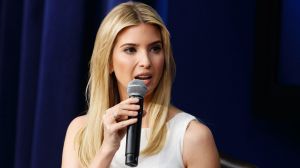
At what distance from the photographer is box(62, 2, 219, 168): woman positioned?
3.83 feet

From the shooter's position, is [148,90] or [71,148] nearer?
[148,90]

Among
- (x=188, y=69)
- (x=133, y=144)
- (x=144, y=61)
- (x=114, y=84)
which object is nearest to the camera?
(x=133, y=144)

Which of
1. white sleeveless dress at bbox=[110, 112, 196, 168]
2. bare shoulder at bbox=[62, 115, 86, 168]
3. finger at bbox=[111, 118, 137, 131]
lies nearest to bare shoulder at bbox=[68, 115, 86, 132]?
bare shoulder at bbox=[62, 115, 86, 168]

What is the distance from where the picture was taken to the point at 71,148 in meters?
1.33

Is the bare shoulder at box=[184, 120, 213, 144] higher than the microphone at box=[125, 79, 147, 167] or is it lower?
lower

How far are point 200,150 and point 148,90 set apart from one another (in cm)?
17

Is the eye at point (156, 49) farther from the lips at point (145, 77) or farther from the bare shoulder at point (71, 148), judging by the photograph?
the bare shoulder at point (71, 148)

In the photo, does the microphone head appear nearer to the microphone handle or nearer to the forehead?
the microphone handle

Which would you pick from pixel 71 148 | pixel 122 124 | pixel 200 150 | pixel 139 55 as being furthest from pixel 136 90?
pixel 71 148

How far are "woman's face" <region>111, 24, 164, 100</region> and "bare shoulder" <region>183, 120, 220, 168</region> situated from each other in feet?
0.45

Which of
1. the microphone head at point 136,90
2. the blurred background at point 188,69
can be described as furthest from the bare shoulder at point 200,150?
the blurred background at point 188,69

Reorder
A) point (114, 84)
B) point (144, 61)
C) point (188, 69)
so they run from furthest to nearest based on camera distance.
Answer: point (188, 69), point (114, 84), point (144, 61)

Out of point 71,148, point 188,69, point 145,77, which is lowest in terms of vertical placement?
point 71,148

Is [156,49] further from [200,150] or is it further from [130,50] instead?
[200,150]
